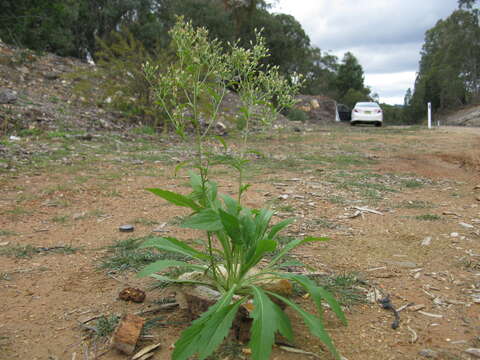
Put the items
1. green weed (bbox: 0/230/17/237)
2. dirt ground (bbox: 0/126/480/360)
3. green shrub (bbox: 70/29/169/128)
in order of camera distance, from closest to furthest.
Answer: dirt ground (bbox: 0/126/480/360) → green weed (bbox: 0/230/17/237) → green shrub (bbox: 70/29/169/128)

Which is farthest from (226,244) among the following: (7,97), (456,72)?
(456,72)

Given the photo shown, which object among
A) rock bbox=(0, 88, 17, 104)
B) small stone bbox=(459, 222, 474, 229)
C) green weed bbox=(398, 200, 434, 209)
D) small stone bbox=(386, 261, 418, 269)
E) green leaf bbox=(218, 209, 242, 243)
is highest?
rock bbox=(0, 88, 17, 104)

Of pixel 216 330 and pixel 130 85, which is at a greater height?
pixel 130 85

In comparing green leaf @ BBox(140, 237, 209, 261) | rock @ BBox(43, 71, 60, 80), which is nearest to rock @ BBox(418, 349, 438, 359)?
green leaf @ BBox(140, 237, 209, 261)

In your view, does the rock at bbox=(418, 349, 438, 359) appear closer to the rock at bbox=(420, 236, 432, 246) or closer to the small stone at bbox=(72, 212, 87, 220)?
the rock at bbox=(420, 236, 432, 246)

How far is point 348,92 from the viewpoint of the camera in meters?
46.1

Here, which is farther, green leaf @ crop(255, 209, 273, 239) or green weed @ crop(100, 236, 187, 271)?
green weed @ crop(100, 236, 187, 271)

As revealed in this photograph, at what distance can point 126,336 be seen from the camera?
2055 millimetres

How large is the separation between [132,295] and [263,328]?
3.50 ft

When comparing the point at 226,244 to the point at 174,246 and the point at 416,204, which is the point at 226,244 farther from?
the point at 416,204

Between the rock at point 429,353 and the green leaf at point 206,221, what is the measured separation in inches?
45.3

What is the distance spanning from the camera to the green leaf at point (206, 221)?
196cm

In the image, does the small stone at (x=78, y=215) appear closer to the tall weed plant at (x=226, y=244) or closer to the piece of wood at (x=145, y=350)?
the tall weed plant at (x=226, y=244)

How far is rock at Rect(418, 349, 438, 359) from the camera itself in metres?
1.99
